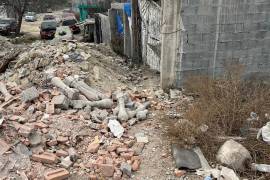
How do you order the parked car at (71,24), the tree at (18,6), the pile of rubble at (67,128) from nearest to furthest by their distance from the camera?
the pile of rubble at (67,128) → the parked car at (71,24) → the tree at (18,6)

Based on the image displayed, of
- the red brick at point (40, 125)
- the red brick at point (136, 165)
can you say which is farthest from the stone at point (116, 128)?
the red brick at point (40, 125)

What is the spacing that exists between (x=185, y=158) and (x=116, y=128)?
141 centimetres

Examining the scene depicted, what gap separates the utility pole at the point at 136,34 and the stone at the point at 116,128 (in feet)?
16.3

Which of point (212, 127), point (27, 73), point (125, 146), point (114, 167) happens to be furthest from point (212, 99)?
point (27, 73)

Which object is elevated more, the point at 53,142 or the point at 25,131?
the point at 25,131

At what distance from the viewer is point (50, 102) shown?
23.5 feet

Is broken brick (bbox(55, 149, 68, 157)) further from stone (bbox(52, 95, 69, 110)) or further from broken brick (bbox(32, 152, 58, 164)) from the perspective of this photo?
stone (bbox(52, 95, 69, 110))

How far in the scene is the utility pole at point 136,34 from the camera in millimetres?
10719

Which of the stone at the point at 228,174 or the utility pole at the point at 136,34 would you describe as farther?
the utility pole at the point at 136,34

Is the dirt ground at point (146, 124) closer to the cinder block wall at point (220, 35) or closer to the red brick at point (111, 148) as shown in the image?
the red brick at point (111, 148)

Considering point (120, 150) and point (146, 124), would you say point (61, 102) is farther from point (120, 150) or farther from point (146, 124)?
point (120, 150)

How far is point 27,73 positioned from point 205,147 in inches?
214

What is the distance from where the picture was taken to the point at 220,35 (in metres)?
8.27

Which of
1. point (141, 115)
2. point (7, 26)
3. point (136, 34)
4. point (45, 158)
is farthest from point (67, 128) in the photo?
point (7, 26)
